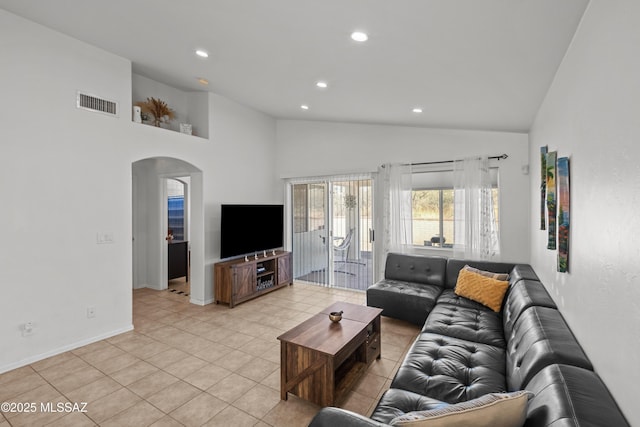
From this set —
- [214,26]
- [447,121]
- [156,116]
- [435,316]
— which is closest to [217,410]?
[435,316]

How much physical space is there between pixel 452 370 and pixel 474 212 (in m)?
2.84

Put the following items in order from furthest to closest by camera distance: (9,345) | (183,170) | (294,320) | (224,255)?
(183,170)
(224,255)
(294,320)
(9,345)

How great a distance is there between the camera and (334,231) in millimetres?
5801

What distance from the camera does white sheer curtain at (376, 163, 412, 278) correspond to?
4.91 m

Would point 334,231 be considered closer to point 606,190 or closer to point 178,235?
point 178,235

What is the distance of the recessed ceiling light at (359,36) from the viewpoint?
2205mm

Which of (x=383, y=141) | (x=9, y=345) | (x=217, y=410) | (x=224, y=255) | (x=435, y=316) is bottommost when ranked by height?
(x=217, y=410)

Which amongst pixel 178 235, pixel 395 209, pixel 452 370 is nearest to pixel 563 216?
pixel 452 370

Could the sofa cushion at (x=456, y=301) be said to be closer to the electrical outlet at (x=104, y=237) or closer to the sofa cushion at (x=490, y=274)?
the sofa cushion at (x=490, y=274)

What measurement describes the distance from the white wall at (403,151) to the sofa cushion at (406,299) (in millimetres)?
1372

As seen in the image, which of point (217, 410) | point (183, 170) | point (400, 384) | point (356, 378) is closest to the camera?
point (400, 384)

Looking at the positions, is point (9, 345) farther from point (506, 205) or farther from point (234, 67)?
point (506, 205)

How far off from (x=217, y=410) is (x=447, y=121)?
417 centimetres

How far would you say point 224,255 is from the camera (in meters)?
4.79
